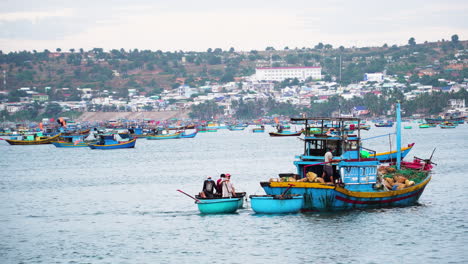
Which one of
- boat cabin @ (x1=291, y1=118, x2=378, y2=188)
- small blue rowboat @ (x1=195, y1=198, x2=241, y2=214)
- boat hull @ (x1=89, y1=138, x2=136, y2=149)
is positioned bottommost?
boat hull @ (x1=89, y1=138, x2=136, y2=149)

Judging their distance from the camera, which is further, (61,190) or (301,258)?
(61,190)

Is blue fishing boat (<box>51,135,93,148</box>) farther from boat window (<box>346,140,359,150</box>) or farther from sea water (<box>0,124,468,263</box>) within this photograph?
boat window (<box>346,140,359,150</box>)

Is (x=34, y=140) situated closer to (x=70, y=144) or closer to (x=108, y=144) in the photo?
(x=70, y=144)

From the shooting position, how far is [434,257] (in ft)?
94.5

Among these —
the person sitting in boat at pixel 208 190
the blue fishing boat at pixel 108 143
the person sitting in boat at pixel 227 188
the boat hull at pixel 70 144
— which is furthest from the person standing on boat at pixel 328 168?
the boat hull at pixel 70 144

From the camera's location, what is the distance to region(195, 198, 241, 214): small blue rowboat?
36.7 m

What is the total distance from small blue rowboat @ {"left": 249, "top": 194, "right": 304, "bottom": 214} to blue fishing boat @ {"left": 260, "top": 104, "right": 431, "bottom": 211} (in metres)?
0.32

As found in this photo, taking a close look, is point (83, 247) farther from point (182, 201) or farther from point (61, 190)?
point (61, 190)

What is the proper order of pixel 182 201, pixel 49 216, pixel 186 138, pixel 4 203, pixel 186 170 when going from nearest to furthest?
pixel 49 216 → pixel 182 201 → pixel 4 203 → pixel 186 170 → pixel 186 138

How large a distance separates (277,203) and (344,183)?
325cm

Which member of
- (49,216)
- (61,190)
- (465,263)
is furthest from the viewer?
(61,190)

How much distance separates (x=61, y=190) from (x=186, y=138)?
99203 mm

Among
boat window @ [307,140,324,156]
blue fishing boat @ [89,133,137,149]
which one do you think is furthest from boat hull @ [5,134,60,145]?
boat window @ [307,140,324,156]

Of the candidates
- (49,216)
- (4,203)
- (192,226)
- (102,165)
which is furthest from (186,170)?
(192,226)
